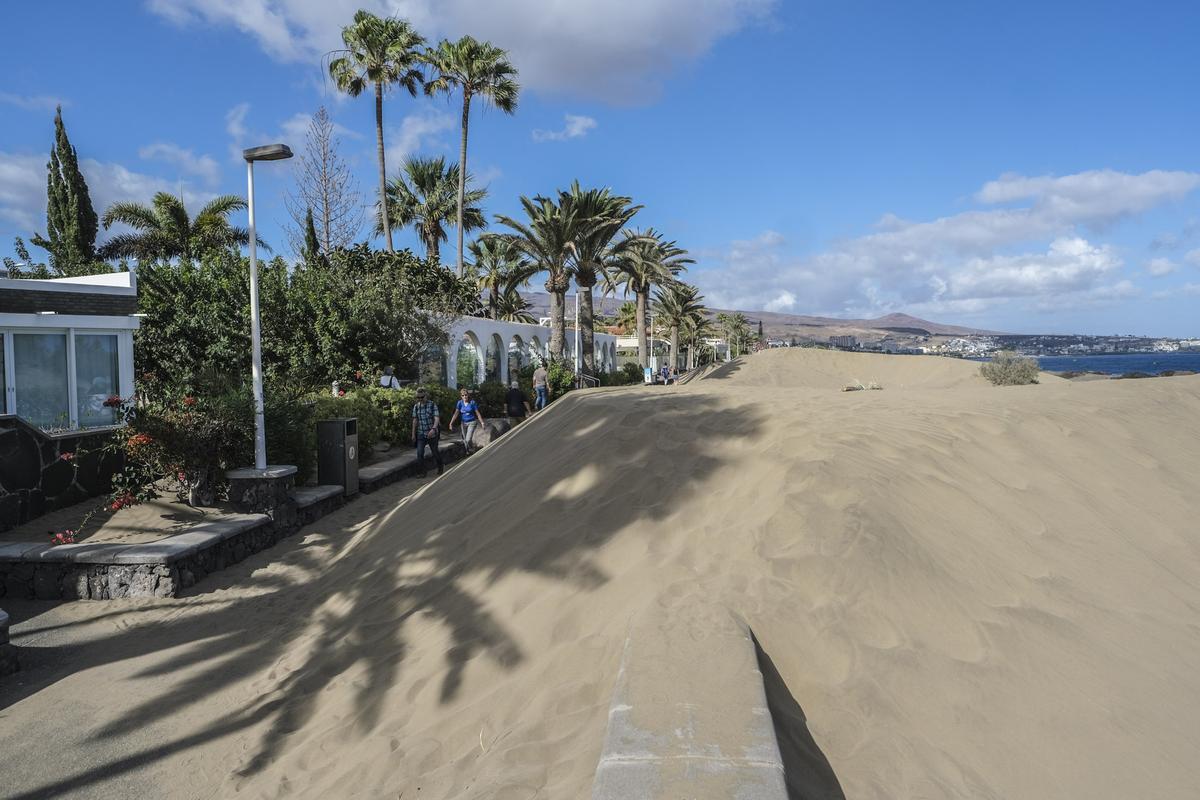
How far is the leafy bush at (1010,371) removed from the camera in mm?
25078

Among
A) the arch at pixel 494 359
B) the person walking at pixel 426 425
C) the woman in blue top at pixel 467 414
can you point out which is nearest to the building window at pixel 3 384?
the person walking at pixel 426 425

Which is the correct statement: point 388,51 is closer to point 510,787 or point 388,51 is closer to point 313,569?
point 313,569

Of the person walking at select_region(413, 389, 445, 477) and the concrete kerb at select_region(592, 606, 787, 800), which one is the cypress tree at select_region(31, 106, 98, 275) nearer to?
the person walking at select_region(413, 389, 445, 477)

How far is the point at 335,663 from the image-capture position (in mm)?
4840

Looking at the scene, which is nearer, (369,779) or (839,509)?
(369,779)

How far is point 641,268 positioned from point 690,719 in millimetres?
31918

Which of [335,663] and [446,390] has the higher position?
[446,390]

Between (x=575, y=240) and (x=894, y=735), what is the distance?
1033 inches

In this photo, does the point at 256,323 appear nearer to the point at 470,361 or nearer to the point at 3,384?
the point at 3,384

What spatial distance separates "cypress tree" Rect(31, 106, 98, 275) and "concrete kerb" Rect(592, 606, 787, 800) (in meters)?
37.1

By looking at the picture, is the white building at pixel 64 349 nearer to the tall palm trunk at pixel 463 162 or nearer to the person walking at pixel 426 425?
the person walking at pixel 426 425

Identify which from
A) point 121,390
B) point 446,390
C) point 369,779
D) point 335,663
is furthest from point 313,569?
point 446,390

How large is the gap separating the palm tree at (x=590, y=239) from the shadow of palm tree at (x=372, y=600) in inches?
Result: 817

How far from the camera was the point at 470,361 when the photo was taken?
2491 cm
